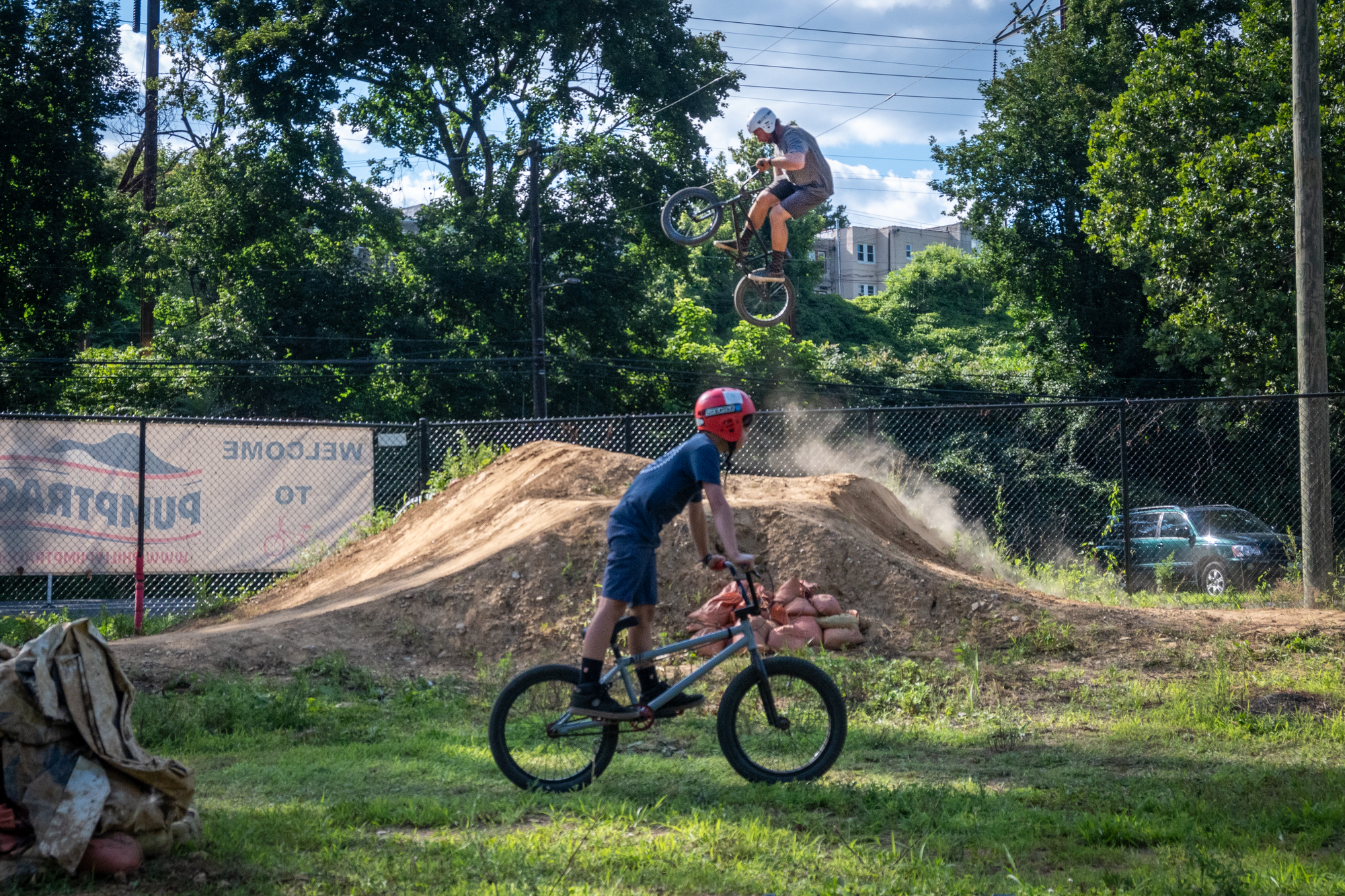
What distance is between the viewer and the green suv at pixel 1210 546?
15.3 m

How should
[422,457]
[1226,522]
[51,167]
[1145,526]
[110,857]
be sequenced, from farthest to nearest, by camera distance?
[51,167]
[1145,526]
[1226,522]
[422,457]
[110,857]

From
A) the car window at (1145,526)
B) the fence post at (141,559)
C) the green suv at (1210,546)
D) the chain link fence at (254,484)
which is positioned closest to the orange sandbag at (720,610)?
the chain link fence at (254,484)

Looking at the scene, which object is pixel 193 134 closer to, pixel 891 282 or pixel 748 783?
pixel 748 783

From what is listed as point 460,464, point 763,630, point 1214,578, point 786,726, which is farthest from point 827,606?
point 1214,578

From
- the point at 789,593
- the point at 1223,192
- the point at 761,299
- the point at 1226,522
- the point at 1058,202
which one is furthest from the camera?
the point at 1058,202

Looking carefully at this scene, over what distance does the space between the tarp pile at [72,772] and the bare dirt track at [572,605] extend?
4.37 m

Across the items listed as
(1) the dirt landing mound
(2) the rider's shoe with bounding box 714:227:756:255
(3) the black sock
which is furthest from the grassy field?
(2) the rider's shoe with bounding box 714:227:756:255

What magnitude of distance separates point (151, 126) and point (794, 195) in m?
27.5

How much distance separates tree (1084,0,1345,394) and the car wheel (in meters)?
6.31

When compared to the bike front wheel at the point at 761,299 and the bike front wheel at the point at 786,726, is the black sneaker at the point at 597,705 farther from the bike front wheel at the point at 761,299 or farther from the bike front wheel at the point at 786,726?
the bike front wheel at the point at 761,299

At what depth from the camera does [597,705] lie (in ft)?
17.1

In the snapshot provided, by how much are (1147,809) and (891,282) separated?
6006cm

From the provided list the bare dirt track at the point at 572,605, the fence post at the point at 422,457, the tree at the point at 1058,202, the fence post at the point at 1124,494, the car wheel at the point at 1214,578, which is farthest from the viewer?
the tree at the point at 1058,202

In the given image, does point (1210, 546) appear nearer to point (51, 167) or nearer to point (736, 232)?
point (736, 232)
